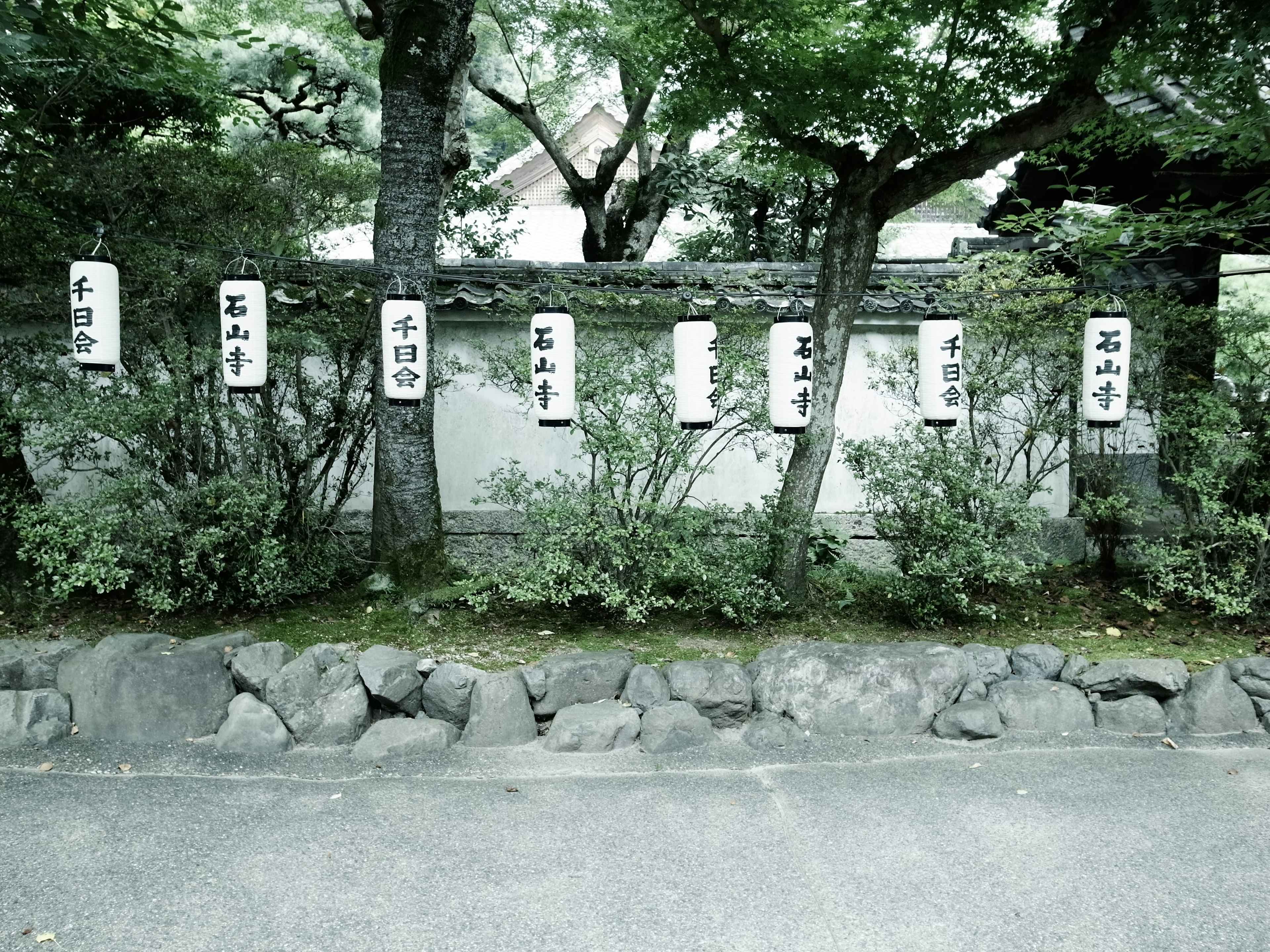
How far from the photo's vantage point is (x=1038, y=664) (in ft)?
22.5

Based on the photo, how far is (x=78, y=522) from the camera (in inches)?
263

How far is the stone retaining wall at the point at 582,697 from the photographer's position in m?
6.29

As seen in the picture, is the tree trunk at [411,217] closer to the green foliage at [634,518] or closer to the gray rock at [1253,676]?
the green foliage at [634,518]

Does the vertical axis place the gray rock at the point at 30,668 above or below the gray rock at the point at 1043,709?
above

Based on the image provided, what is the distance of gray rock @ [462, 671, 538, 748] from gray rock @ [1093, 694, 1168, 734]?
405 cm

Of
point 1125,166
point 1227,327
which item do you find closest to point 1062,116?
point 1227,327

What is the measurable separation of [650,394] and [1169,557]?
4.40 metres

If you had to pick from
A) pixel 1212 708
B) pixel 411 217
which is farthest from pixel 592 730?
pixel 1212 708

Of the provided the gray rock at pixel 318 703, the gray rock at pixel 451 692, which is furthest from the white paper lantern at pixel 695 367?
the gray rock at pixel 318 703

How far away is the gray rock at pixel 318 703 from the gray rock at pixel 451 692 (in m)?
0.45

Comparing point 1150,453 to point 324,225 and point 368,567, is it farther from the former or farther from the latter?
point 324,225

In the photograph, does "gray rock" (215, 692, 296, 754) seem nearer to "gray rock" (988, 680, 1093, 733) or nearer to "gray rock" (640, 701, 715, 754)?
"gray rock" (640, 701, 715, 754)

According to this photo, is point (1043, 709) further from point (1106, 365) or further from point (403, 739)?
point (403, 739)

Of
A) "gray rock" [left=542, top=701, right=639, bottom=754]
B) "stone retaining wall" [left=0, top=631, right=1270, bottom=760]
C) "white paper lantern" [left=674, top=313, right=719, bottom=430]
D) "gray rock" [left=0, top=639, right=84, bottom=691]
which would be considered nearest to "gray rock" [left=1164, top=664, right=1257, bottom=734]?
"stone retaining wall" [left=0, top=631, right=1270, bottom=760]
